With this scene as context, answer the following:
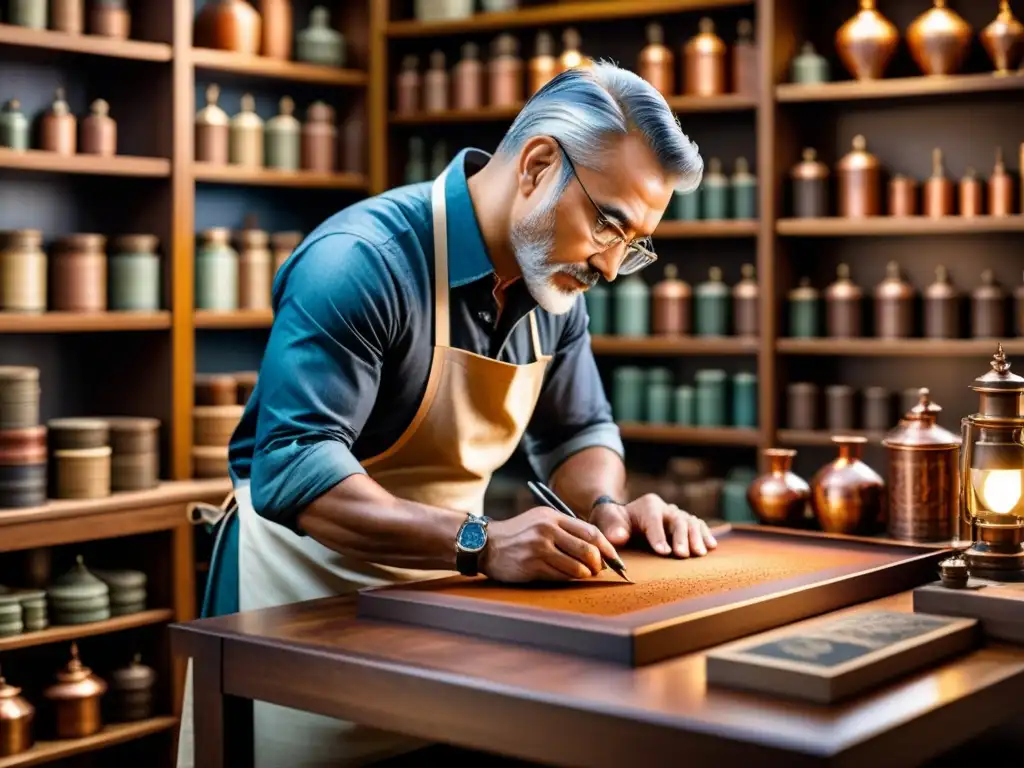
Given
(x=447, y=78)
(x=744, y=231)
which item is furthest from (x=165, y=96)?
(x=744, y=231)

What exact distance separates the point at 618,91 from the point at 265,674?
104cm

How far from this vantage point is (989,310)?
448 cm

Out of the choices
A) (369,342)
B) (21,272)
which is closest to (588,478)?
(369,342)

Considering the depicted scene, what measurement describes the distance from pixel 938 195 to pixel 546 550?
10.2ft

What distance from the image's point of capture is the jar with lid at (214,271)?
14.7 ft

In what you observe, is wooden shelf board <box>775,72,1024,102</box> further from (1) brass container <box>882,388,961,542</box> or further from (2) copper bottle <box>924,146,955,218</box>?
(1) brass container <box>882,388,961,542</box>

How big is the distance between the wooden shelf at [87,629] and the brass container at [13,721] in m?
0.11

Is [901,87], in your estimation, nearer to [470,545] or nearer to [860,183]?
[860,183]

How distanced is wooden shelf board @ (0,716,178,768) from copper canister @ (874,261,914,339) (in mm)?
2554

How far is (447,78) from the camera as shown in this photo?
5152 millimetres

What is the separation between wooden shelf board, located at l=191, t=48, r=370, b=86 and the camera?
4445mm

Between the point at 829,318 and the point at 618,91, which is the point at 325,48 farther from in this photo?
the point at 618,91

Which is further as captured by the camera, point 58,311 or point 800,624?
point 58,311

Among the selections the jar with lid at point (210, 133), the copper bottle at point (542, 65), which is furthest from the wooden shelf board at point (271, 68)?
the copper bottle at point (542, 65)
